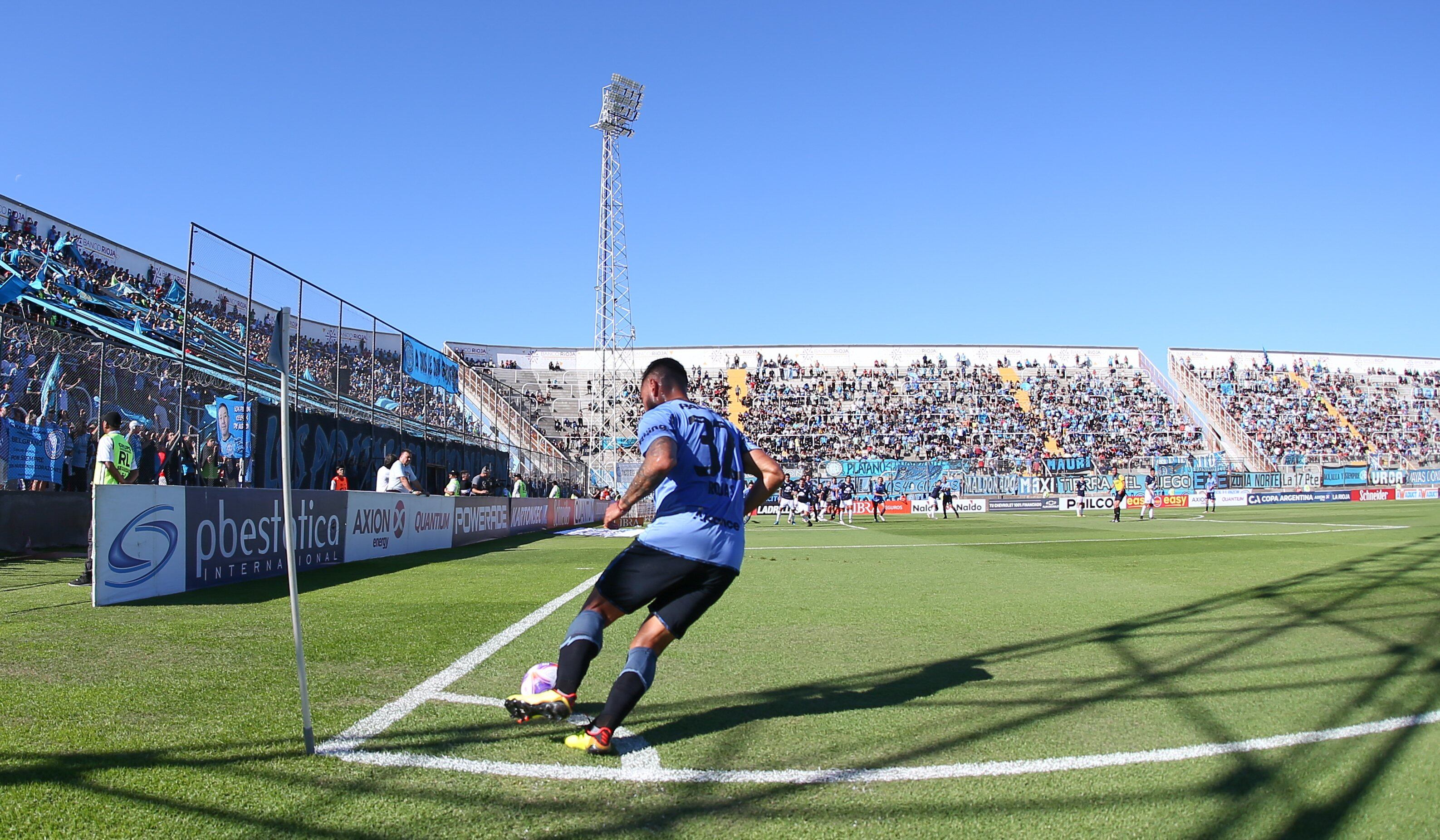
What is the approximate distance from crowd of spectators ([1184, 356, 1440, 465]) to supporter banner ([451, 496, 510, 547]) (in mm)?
51341

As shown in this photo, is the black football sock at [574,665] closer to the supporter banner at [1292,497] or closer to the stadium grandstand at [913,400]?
the stadium grandstand at [913,400]

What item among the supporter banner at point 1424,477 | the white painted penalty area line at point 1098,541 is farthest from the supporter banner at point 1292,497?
the white painted penalty area line at point 1098,541

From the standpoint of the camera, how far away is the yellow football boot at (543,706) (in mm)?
3988

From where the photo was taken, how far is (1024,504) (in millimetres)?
48219

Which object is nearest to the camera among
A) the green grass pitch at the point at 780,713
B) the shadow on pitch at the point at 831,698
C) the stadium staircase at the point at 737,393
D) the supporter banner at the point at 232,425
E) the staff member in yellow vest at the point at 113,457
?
the green grass pitch at the point at 780,713

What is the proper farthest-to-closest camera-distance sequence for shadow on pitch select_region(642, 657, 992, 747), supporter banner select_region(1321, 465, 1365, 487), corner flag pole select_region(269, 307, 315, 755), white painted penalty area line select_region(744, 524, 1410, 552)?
supporter banner select_region(1321, 465, 1365, 487), white painted penalty area line select_region(744, 524, 1410, 552), shadow on pitch select_region(642, 657, 992, 747), corner flag pole select_region(269, 307, 315, 755)

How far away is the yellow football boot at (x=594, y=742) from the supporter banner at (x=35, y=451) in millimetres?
14205

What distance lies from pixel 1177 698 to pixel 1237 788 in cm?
155

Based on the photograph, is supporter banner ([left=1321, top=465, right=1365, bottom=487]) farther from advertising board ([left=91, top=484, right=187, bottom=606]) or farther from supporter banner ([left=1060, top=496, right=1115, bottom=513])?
advertising board ([left=91, top=484, right=187, bottom=606])

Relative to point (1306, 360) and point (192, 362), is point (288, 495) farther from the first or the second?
point (1306, 360)

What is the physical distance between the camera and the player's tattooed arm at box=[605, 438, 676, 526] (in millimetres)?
3820

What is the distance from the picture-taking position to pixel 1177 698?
471cm

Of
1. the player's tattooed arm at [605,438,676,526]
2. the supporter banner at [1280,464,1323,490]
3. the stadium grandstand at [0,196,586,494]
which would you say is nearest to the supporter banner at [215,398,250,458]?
the stadium grandstand at [0,196,586,494]

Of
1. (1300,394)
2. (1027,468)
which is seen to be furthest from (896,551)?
(1300,394)
